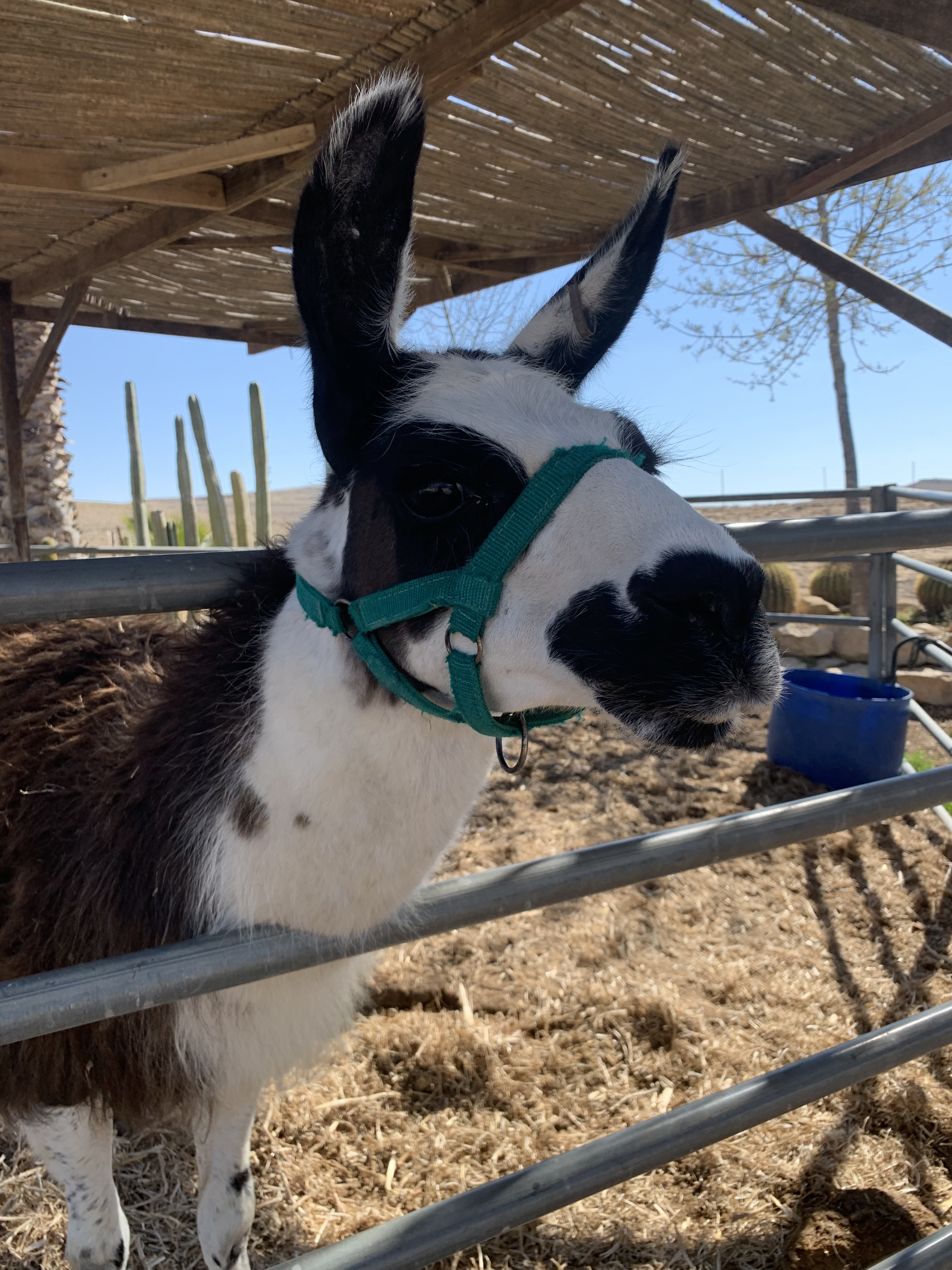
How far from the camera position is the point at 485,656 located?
1.06m

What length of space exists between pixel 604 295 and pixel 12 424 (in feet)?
15.8

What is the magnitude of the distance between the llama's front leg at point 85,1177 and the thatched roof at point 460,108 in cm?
263

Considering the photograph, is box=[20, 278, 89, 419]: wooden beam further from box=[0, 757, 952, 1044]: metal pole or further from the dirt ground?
box=[0, 757, 952, 1044]: metal pole

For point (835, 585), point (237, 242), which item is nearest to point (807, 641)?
point (835, 585)

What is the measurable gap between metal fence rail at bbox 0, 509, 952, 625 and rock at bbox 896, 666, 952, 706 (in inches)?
186

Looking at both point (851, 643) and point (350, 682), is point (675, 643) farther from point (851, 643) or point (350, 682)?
point (851, 643)

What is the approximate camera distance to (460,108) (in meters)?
2.95

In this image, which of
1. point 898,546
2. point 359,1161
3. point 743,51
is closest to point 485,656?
A: point 898,546

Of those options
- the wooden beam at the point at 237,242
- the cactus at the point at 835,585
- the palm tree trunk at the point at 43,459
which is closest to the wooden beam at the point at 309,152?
the wooden beam at the point at 237,242

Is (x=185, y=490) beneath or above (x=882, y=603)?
above

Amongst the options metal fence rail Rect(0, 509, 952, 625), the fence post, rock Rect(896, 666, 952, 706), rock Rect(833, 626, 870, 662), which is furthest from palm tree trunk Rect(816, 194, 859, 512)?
metal fence rail Rect(0, 509, 952, 625)

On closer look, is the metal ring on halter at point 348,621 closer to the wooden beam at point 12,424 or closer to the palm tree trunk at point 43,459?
the wooden beam at point 12,424

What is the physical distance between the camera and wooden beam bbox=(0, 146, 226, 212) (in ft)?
9.21

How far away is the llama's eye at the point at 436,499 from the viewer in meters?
1.07
